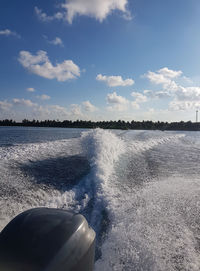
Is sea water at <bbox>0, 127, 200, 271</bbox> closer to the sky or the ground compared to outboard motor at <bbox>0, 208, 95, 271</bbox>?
closer to the ground

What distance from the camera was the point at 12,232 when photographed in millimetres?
1317

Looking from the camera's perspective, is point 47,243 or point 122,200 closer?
point 47,243

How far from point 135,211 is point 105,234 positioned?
0.65 meters

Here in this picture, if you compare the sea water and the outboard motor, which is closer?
the outboard motor

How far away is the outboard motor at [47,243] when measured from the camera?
1.14 m

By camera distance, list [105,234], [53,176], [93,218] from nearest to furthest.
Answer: [105,234] → [93,218] → [53,176]

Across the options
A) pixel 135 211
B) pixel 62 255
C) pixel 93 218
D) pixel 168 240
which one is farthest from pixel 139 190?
pixel 62 255

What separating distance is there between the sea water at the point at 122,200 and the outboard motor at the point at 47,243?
64 cm

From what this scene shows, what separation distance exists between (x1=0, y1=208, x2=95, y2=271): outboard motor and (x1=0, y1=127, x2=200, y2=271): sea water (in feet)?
2.10

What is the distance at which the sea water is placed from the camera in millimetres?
1904

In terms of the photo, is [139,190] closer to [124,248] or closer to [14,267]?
[124,248]

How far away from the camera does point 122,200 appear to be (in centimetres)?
317

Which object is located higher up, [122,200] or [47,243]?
[47,243]

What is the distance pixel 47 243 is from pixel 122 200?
210 cm
